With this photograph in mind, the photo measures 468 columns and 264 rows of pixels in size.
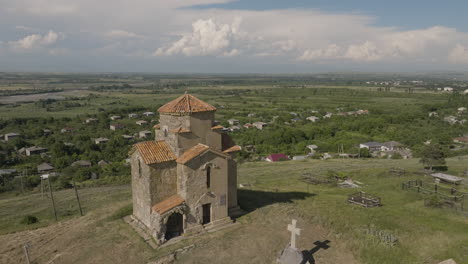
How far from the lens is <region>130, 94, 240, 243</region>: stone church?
52.7 feet

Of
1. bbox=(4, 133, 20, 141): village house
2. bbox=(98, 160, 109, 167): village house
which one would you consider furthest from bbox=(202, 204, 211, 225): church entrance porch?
bbox=(4, 133, 20, 141): village house

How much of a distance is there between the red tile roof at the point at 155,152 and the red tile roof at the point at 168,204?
2079 millimetres

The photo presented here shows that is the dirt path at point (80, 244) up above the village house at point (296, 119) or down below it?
above

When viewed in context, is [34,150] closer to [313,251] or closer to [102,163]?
[102,163]

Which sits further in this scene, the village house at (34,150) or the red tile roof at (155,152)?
the village house at (34,150)

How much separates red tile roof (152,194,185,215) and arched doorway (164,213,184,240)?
0.99 m

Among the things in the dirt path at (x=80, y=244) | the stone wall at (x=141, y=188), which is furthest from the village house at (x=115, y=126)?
the stone wall at (x=141, y=188)

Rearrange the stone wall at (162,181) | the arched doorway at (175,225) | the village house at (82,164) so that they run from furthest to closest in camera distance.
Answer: the village house at (82,164) < the arched doorway at (175,225) < the stone wall at (162,181)

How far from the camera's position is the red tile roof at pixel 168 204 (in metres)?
15.7

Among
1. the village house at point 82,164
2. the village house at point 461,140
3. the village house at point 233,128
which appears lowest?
the village house at point 82,164

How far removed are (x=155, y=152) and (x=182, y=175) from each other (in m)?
1.95

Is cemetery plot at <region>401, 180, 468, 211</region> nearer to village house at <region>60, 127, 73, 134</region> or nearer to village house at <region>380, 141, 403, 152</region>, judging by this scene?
village house at <region>380, 141, 403, 152</region>

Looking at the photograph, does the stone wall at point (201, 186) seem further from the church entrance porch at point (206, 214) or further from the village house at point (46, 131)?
the village house at point (46, 131)

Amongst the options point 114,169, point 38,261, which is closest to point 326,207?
point 38,261
